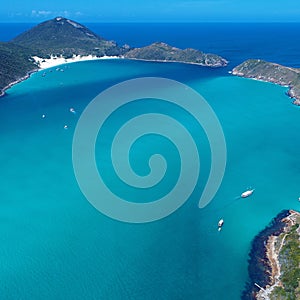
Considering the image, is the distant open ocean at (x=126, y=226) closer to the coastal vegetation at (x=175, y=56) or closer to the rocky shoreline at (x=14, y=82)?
the rocky shoreline at (x=14, y=82)

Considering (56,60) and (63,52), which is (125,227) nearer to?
(56,60)

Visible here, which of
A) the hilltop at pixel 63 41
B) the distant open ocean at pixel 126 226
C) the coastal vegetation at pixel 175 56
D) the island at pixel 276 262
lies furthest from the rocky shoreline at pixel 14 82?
the island at pixel 276 262

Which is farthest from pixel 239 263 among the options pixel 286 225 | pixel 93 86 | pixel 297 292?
pixel 93 86

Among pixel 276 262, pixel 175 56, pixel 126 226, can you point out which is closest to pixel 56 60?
pixel 175 56

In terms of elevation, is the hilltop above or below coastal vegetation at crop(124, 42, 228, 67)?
above

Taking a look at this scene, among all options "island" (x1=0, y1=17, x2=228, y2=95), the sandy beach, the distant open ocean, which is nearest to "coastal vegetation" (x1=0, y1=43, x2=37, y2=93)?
"island" (x1=0, y1=17, x2=228, y2=95)

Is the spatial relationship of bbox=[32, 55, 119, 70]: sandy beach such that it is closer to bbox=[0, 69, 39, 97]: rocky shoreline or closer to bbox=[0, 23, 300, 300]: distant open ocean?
bbox=[0, 69, 39, 97]: rocky shoreline
